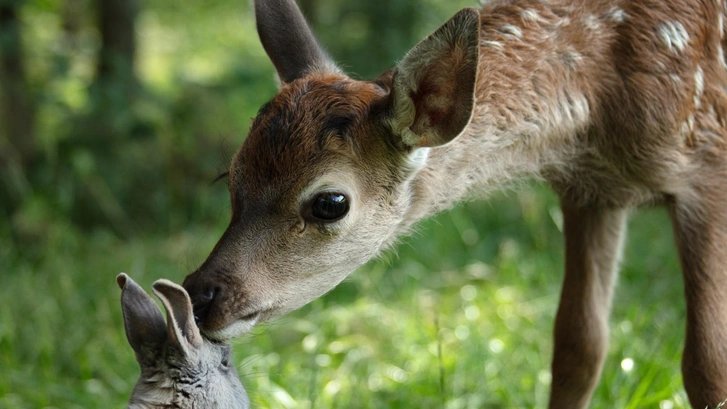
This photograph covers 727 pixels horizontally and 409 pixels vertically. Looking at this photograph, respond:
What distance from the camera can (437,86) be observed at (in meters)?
3.86

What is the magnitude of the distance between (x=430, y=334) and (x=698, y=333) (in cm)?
226

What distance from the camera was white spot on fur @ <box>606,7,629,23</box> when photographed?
4324 millimetres

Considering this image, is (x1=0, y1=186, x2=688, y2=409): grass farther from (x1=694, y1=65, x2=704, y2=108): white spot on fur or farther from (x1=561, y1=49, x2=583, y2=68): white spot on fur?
(x1=561, y1=49, x2=583, y2=68): white spot on fur

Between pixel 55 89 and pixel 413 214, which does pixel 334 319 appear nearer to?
pixel 413 214

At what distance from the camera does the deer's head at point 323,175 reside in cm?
368

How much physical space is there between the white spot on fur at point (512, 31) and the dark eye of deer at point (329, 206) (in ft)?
3.65

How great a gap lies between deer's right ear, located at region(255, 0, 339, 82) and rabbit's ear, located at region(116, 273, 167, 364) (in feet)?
4.92

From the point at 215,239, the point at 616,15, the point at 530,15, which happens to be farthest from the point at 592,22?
the point at 215,239

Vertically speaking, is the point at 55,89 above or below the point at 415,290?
above

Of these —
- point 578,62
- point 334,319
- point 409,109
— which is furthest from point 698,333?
point 334,319

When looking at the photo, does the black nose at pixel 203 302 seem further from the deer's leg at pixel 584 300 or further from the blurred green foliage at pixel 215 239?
the deer's leg at pixel 584 300

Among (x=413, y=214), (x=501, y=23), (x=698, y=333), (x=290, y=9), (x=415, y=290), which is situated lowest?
(x=415, y=290)

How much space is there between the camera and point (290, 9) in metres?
4.52

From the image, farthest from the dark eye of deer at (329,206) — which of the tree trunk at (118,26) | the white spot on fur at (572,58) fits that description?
the tree trunk at (118,26)
